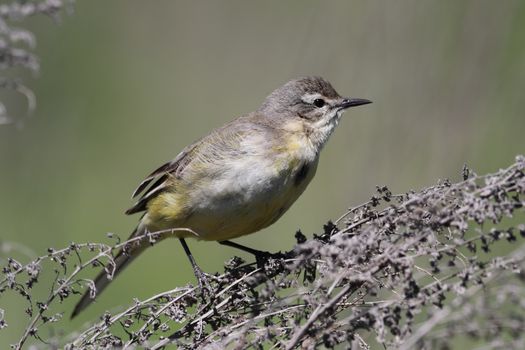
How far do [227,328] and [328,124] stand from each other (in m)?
2.42

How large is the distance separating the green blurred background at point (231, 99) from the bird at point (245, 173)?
0.94 feet

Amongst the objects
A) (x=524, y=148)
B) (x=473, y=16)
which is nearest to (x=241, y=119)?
(x=473, y=16)

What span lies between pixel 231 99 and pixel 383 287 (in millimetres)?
7046

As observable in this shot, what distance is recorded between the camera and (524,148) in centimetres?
585

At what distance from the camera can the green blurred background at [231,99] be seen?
5008 millimetres

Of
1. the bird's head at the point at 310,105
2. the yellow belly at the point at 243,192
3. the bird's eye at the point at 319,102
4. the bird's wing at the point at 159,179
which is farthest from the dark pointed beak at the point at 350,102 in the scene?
the bird's wing at the point at 159,179

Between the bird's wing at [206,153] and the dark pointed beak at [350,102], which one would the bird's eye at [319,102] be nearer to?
the dark pointed beak at [350,102]

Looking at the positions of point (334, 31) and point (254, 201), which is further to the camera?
point (334, 31)

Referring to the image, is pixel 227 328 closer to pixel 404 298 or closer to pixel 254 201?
pixel 404 298

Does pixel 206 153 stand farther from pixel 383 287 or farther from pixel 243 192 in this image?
pixel 383 287

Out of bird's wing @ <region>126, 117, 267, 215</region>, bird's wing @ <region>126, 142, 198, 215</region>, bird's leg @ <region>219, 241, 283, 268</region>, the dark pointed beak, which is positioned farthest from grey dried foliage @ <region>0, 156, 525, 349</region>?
the dark pointed beak

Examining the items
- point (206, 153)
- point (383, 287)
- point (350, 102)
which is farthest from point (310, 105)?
point (383, 287)

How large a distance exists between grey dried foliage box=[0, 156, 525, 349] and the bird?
1203 mm

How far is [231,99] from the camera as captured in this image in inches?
381
